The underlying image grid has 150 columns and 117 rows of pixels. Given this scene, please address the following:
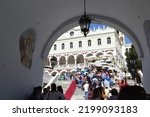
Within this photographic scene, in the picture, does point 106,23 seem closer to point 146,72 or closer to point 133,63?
point 146,72

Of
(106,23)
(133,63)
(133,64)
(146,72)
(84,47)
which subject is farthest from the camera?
(84,47)

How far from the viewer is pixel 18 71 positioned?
7.97m

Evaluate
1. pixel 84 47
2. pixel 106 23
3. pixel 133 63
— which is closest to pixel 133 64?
pixel 133 63

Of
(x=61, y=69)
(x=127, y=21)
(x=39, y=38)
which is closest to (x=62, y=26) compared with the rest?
(x=39, y=38)

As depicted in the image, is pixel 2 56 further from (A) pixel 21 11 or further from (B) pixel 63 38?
(B) pixel 63 38

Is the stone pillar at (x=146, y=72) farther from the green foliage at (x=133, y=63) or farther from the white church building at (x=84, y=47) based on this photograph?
the white church building at (x=84, y=47)

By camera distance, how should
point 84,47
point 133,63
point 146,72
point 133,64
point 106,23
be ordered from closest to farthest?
point 146,72 → point 106,23 → point 133,64 → point 133,63 → point 84,47

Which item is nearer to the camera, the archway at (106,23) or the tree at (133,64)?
the archway at (106,23)

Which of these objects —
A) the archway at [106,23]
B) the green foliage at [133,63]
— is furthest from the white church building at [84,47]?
the archway at [106,23]

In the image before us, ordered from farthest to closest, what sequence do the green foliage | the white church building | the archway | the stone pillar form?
the white church building → the green foliage → the archway → the stone pillar

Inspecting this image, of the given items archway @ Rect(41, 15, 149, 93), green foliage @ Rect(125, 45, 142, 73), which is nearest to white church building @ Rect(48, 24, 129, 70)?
green foliage @ Rect(125, 45, 142, 73)

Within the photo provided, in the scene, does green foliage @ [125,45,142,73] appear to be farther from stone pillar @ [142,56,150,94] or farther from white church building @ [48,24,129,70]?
white church building @ [48,24,129,70]

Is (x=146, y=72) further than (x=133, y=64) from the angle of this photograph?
No

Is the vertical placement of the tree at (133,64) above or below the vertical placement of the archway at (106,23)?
below
